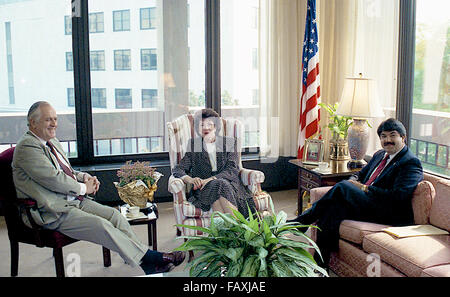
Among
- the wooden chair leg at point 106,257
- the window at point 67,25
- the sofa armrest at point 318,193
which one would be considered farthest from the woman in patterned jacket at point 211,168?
the window at point 67,25

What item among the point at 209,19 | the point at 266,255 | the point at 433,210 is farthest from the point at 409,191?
the point at 209,19

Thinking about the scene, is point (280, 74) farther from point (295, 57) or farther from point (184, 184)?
point (184, 184)

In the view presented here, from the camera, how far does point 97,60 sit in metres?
5.04

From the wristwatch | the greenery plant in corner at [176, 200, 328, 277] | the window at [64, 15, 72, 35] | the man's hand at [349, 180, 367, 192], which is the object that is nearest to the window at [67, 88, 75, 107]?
the window at [64, 15, 72, 35]

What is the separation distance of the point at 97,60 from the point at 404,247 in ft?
11.5

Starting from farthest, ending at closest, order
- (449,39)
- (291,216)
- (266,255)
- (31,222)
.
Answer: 1. (291,216)
2. (449,39)
3. (31,222)
4. (266,255)

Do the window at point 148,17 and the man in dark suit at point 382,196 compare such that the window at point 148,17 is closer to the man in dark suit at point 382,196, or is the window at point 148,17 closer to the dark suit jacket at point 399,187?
the man in dark suit at point 382,196

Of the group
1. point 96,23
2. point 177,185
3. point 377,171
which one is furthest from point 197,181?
point 96,23

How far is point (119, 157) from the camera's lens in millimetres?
5203

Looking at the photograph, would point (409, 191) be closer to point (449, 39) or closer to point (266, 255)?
point (449, 39)

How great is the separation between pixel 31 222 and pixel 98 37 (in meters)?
2.46

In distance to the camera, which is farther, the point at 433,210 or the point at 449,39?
the point at 449,39

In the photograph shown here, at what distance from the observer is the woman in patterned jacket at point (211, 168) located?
149 inches

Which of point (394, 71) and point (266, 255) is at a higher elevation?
point (394, 71)
